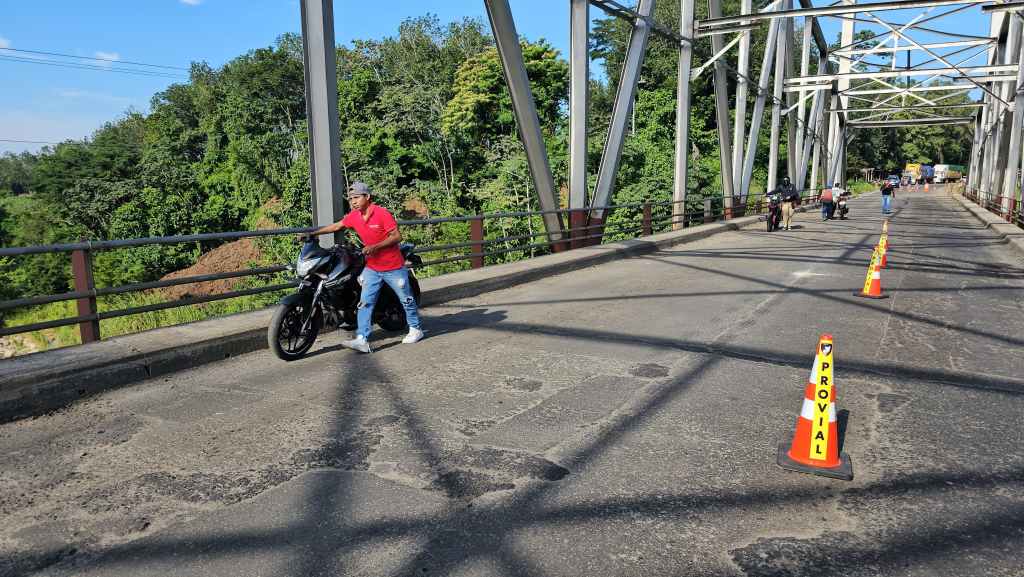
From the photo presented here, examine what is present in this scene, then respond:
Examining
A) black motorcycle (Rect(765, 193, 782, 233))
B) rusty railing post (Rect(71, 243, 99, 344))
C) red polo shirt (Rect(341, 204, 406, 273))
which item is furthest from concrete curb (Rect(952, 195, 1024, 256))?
rusty railing post (Rect(71, 243, 99, 344))

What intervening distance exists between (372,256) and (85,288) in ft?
8.03

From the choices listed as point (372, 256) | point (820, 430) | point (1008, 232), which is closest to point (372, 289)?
point (372, 256)

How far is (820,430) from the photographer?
364 centimetres

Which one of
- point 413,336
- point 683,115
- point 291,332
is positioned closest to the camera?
point 291,332

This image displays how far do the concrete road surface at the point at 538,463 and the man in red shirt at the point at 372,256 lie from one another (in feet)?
1.28

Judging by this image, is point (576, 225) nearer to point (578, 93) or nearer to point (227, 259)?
point (578, 93)

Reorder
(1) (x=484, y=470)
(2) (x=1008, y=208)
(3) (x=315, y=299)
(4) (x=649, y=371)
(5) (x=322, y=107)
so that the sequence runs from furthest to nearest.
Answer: (2) (x=1008, y=208) → (5) (x=322, y=107) → (3) (x=315, y=299) → (4) (x=649, y=371) → (1) (x=484, y=470)

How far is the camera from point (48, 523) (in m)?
3.13

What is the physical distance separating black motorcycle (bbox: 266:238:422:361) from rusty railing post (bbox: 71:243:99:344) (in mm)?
1503

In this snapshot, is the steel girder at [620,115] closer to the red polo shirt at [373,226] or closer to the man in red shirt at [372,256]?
the man in red shirt at [372,256]

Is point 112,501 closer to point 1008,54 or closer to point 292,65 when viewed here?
point 1008,54

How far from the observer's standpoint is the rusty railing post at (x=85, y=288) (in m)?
5.78

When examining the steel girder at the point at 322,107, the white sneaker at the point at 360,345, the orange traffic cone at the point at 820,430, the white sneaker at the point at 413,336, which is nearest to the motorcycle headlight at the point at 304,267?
the white sneaker at the point at 360,345

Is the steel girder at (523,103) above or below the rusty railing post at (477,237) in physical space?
above
